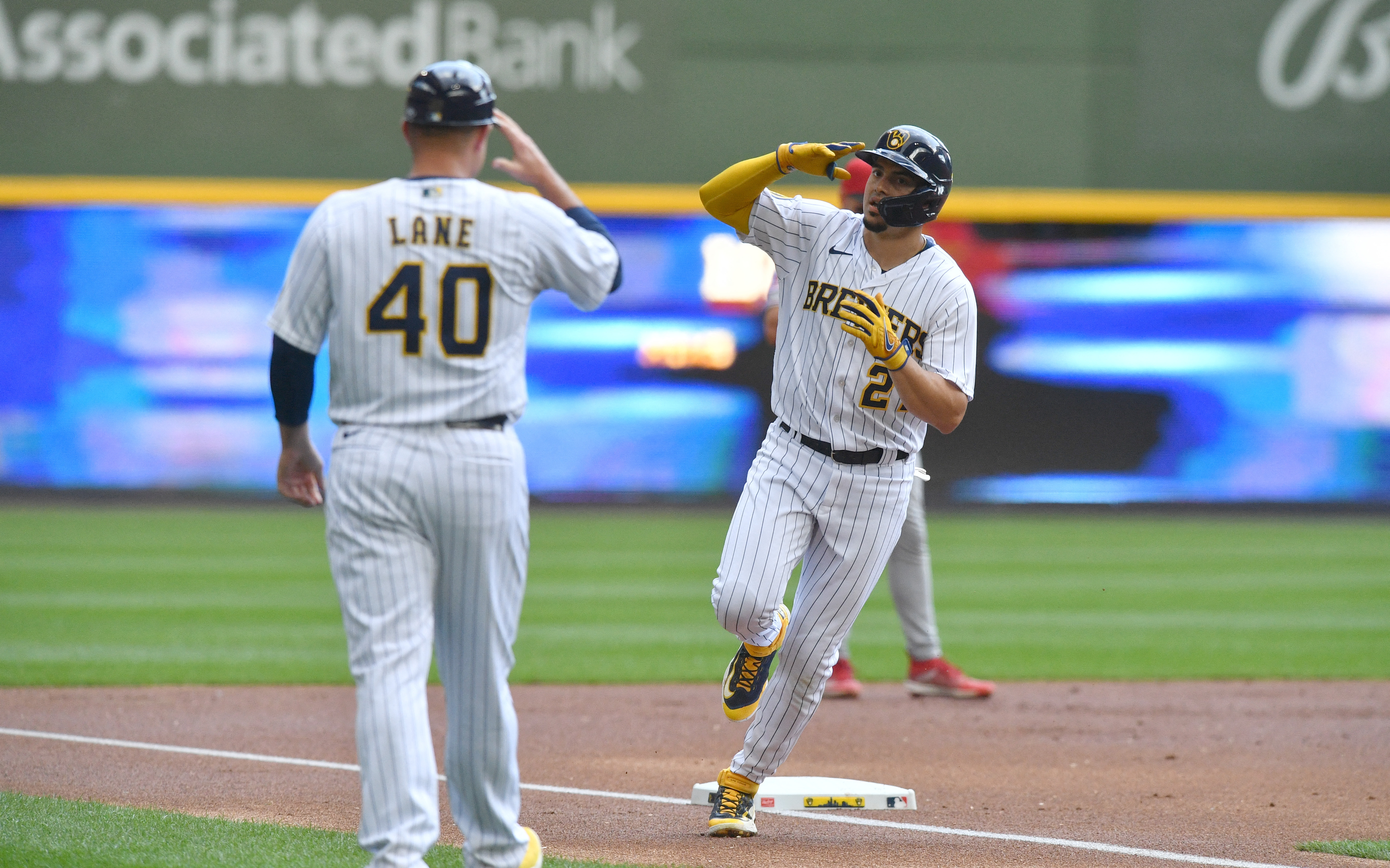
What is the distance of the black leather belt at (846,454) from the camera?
14.6 feet

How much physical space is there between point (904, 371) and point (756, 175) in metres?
0.77

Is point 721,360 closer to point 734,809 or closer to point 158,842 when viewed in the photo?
point 734,809

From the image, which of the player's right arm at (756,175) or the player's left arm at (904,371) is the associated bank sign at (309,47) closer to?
the player's right arm at (756,175)

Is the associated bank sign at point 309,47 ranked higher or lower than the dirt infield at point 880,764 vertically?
higher

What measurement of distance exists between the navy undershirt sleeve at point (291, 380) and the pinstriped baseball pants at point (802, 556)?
142 cm

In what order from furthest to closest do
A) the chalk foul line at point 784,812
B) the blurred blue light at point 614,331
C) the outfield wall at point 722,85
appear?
the blurred blue light at point 614,331, the outfield wall at point 722,85, the chalk foul line at point 784,812

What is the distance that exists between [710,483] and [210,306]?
6.00m

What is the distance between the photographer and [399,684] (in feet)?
10.9

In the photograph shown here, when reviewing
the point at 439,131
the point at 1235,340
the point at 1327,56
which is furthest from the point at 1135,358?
the point at 439,131

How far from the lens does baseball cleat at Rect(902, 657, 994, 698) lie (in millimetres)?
7266

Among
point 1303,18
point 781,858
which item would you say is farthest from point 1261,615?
point 1303,18

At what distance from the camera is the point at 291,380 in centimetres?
340

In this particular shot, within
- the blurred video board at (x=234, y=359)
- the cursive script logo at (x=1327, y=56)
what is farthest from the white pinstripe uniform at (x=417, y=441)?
the cursive script logo at (x=1327, y=56)

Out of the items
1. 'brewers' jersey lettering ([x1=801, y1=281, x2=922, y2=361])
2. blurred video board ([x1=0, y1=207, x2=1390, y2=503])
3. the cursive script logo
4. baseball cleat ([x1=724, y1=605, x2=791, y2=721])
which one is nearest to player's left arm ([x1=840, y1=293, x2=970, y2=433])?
'brewers' jersey lettering ([x1=801, y1=281, x2=922, y2=361])
